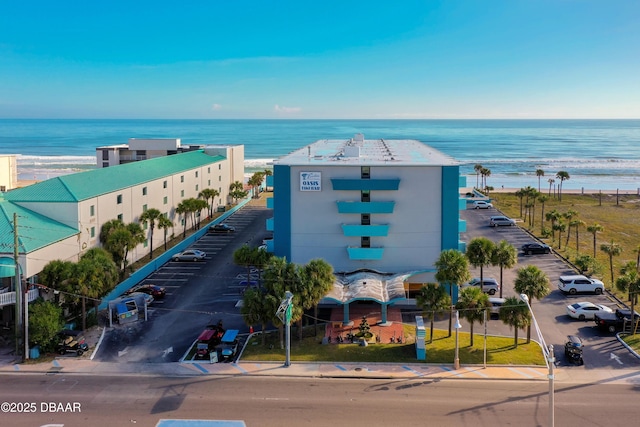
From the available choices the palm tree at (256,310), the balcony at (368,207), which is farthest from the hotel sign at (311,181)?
the palm tree at (256,310)

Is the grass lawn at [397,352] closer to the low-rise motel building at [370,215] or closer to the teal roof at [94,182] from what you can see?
the low-rise motel building at [370,215]

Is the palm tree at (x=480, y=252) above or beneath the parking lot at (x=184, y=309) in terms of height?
above

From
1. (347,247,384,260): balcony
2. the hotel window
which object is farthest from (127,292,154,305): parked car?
the hotel window

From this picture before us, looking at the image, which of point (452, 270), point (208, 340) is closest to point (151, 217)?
point (208, 340)

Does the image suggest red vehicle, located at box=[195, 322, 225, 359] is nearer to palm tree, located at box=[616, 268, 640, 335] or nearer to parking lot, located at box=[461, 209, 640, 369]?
Answer: parking lot, located at box=[461, 209, 640, 369]

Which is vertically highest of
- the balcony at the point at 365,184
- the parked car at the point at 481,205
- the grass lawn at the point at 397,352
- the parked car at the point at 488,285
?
the balcony at the point at 365,184

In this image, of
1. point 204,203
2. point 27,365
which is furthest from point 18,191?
point 204,203

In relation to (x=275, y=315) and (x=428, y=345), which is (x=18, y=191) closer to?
(x=275, y=315)
